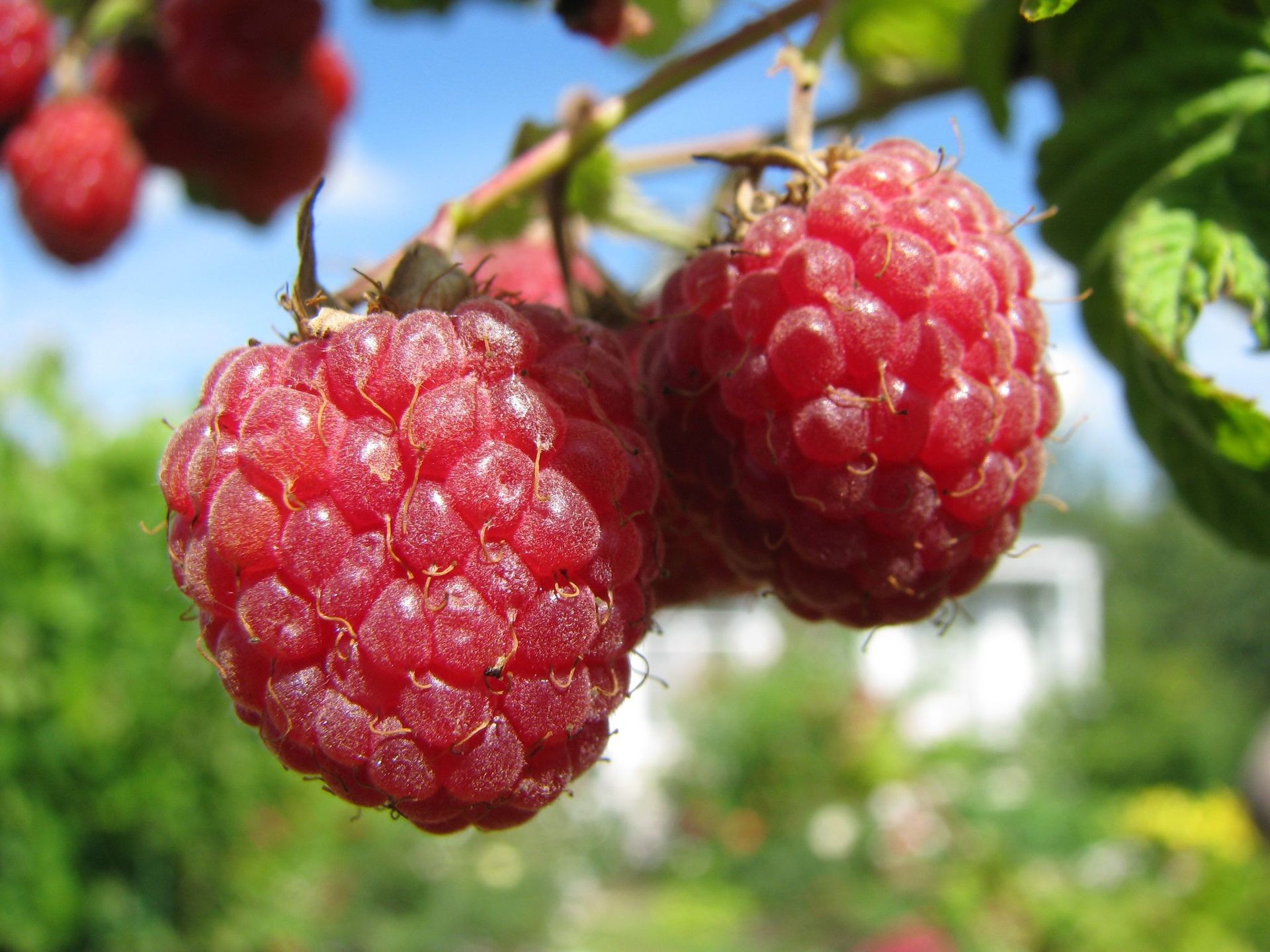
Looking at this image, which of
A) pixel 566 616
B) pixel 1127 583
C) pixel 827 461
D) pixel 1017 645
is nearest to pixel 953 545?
pixel 827 461

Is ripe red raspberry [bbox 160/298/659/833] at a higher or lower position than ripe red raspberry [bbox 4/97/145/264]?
higher

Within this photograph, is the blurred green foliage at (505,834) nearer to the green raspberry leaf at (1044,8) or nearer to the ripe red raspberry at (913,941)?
the ripe red raspberry at (913,941)

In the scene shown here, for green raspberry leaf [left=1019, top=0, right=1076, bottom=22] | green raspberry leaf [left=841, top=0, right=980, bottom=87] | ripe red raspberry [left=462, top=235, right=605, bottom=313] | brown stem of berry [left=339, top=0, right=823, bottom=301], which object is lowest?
ripe red raspberry [left=462, top=235, right=605, bottom=313]

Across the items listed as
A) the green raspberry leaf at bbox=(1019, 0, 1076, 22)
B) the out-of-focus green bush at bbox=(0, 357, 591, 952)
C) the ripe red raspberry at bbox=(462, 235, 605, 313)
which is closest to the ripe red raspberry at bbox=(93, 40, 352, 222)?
the ripe red raspberry at bbox=(462, 235, 605, 313)

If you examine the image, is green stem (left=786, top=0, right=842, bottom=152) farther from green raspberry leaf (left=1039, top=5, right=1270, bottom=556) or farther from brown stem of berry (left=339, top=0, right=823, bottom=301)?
green raspberry leaf (left=1039, top=5, right=1270, bottom=556)

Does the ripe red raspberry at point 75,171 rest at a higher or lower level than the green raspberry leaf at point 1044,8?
lower

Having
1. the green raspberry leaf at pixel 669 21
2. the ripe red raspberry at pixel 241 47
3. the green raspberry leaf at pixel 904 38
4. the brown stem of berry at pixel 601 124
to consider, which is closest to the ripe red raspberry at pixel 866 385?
the brown stem of berry at pixel 601 124

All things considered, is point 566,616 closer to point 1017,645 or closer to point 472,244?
point 472,244
